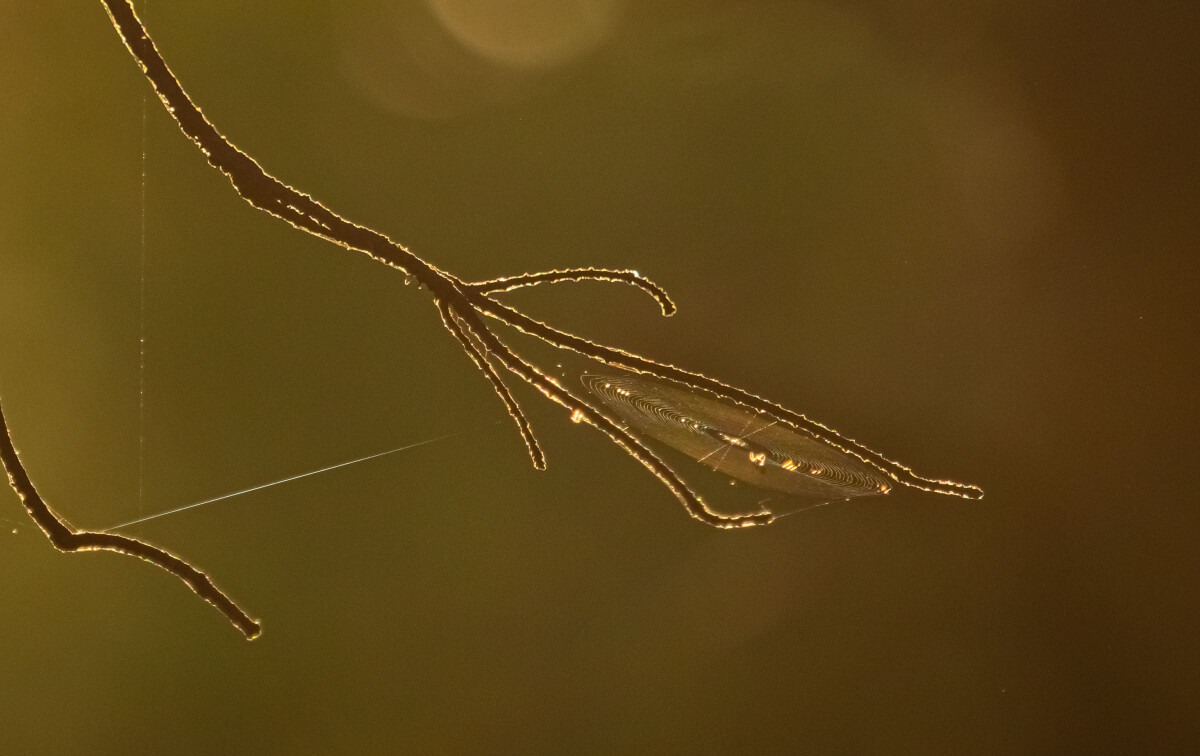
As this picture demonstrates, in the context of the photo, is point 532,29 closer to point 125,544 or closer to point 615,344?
point 615,344

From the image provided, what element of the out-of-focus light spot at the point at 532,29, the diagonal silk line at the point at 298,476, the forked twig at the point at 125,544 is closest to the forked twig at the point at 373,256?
the forked twig at the point at 125,544

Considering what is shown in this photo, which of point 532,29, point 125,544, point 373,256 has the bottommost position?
point 125,544

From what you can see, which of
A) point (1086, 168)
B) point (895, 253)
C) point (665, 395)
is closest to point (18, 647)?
point (665, 395)

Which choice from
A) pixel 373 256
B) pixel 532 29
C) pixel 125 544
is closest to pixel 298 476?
pixel 125 544

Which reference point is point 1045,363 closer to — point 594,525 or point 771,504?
point 771,504

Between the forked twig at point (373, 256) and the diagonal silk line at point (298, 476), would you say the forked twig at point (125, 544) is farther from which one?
the diagonal silk line at point (298, 476)

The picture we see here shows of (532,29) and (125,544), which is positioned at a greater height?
(532,29)

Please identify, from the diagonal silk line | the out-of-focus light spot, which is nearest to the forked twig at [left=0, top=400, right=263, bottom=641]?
the diagonal silk line

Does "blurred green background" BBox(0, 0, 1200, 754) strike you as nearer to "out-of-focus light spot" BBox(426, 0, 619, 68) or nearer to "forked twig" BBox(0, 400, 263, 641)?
"out-of-focus light spot" BBox(426, 0, 619, 68)
